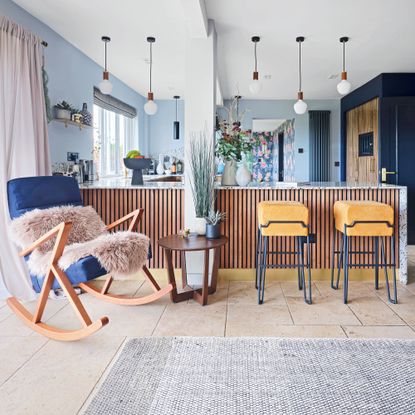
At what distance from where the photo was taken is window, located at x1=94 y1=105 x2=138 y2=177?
6.14 meters

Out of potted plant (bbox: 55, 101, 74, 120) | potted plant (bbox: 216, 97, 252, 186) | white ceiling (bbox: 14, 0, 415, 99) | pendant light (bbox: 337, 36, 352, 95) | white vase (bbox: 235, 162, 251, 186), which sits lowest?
white vase (bbox: 235, 162, 251, 186)

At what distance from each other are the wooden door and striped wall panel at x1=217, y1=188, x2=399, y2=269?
266 cm

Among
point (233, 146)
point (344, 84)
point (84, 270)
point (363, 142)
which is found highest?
→ point (344, 84)

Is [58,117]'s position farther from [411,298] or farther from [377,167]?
[377,167]

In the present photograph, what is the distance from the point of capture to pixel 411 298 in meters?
3.30

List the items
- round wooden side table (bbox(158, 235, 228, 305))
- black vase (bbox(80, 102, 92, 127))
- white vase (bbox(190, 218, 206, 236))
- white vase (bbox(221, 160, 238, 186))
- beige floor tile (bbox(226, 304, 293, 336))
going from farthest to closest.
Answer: black vase (bbox(80, 102, 92, 127)) → white vase (bbox(221, 160, 238, 186)) → white vase (bbox(190, 218, 206, 236)) → round wooden side table (bbox(158, 235, 228, 305)) → beige floor tile (bbox(226, 304, 293, 336))

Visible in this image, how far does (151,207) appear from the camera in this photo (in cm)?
386

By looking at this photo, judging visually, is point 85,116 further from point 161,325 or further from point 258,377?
point 258,377

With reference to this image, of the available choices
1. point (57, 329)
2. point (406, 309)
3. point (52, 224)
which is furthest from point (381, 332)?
point (52, 224)

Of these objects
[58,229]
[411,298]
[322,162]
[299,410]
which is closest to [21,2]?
[58,229]

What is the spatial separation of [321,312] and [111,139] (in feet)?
16.0

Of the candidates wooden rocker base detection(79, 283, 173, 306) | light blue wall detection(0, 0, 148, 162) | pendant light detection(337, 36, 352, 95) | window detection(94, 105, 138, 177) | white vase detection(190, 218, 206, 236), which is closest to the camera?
wooden rocker base detection(79, 283, 173, 306)

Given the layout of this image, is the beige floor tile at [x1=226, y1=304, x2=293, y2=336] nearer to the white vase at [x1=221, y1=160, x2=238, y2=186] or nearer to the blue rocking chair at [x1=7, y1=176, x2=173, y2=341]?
the blue rocking chair at [x1=7, y1=176, x2=173, y2=341]

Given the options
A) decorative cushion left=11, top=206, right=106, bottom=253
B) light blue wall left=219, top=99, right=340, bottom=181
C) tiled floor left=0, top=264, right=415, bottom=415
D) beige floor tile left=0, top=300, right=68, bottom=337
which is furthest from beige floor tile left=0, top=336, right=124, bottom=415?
light blue wall left=219, top=99, right=340, bottom=181
